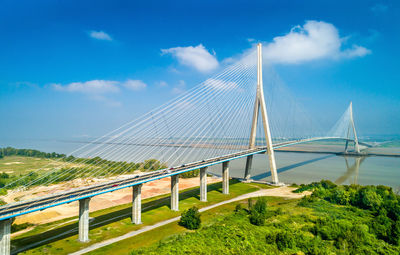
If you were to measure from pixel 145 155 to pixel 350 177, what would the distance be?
34.1 metres

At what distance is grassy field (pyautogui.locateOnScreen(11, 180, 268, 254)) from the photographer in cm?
1386

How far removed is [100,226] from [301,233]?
13166 mm

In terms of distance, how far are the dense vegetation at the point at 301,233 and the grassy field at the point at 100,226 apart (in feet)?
15.3

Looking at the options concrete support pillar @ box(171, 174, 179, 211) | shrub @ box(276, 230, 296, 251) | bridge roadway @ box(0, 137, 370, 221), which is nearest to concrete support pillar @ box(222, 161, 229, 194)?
bridge roadway @ box(0, 137, 370, 221)

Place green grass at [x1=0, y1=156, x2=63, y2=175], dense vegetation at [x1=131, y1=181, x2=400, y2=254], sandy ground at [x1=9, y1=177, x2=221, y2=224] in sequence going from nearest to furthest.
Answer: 1. dense vegetation at [x1=131, y1=181, x2=400, y2=254]
2. sandy ground at [x1=9, y1=177, x2=221, y2=224]
3. green grass at [x1=0, y1=156, x2=63, y2=175]

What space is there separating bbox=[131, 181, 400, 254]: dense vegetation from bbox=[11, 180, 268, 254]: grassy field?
15.3 ft

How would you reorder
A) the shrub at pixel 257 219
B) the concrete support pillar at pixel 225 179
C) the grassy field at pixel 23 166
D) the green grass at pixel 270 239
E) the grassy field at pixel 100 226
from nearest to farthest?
the green grass at pixel 270 239 → the grassy field at pixel 100 226 → the shrub at pixel 257 219 → the concrete support pillar at pixel 225 179 → the grassy field at pixel 23 166

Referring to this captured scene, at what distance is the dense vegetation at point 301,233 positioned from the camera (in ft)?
38.5

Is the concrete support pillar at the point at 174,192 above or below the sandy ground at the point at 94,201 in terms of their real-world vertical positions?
above

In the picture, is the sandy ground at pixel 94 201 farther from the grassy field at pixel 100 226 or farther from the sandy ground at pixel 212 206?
the sandy ground at pixel 212 206

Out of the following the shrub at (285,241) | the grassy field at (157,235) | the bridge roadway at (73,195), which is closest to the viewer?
the bridge roadway at (73,195)

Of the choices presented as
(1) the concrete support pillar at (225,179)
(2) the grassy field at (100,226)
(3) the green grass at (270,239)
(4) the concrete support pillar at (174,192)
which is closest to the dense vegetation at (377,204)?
(3) the green grass at (270,239)

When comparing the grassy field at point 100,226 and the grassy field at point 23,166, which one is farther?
the grassy field at point 23,166

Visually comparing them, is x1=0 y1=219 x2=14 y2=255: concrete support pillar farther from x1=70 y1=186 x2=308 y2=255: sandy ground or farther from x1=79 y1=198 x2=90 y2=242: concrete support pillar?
x1=79 y1=198 x2=90 y2=242: concrete support pillar
